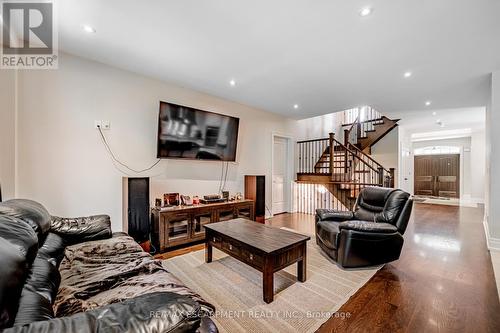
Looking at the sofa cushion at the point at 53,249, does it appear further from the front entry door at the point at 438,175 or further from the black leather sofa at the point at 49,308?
the front entry door at the point at 438,175

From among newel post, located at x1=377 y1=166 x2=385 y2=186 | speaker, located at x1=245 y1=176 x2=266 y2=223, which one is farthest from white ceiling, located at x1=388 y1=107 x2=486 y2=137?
speaker, located at x1=245 y1=176 x2=266 y2=223

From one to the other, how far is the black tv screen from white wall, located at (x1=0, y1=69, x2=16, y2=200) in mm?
1575

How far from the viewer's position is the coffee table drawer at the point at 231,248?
2.30 meters

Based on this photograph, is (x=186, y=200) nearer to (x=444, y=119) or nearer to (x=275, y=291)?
(x=275, y=291)

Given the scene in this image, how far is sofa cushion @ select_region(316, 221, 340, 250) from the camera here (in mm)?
2718

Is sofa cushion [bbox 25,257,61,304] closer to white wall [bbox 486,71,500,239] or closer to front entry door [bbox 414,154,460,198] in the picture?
white wall [bbox 486,71,500,239]

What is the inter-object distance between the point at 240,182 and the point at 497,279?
3901 millimetres

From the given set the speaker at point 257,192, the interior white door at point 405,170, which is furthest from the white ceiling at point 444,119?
the speaker at point 257,192

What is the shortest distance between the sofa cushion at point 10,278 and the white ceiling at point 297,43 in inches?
80.1

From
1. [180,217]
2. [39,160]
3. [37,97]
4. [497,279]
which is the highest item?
[37,97]

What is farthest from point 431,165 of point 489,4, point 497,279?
point 489,4

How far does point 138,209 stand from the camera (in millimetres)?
2998

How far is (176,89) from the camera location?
3.79 metres

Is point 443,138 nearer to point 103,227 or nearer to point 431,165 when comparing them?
point 431,165
